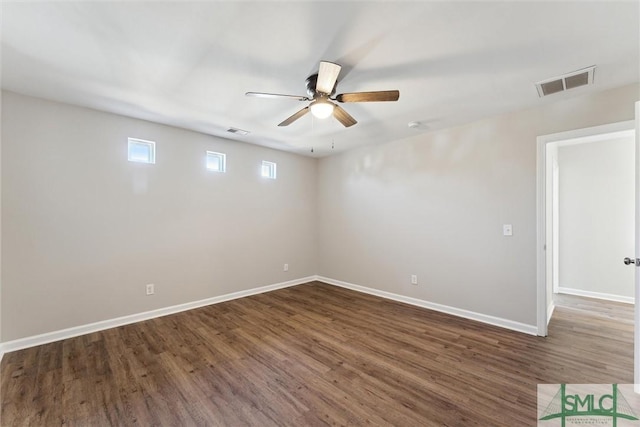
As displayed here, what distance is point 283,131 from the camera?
3.76 m

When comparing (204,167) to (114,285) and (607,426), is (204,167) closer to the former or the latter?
(114,285)

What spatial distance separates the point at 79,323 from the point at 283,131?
3344 millimetres

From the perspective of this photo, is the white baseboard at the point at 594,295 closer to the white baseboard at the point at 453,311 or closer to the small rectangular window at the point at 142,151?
the white baseboard at the point at 453,311

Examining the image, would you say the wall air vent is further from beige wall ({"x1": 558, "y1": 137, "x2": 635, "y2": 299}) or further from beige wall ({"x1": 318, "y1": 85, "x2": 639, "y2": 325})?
beige wall ({"x1": 558, "y1": 137, "x2": 635, "y2": 299})

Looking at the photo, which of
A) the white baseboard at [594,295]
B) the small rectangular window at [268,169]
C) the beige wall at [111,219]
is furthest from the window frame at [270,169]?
the white baseboard at [594,295]

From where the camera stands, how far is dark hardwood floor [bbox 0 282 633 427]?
177cm

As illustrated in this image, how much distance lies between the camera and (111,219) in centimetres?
314

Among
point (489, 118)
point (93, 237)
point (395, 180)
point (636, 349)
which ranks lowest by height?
point (636, 349)

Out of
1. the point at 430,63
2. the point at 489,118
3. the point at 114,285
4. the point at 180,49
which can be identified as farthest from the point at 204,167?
the point at 489,118

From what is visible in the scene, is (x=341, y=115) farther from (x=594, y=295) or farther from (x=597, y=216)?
(x=594, y=295)

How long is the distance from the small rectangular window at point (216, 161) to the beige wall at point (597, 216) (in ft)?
18.2

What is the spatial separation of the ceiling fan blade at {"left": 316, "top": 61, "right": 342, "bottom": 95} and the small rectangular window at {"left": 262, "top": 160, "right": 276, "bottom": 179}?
278 cm

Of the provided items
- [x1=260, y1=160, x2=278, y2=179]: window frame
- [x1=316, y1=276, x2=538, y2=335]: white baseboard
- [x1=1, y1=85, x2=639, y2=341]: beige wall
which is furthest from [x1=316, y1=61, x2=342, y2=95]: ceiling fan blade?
[x1=316, y1=276, x2=538, y2=335]: white baseboard

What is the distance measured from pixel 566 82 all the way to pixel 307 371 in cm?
346
